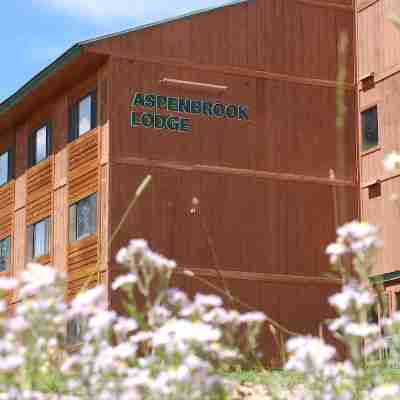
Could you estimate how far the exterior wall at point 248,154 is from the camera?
81.5 feet

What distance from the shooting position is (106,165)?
24.5 metres

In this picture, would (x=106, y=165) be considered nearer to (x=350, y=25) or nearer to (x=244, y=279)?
(x=244, y=279)

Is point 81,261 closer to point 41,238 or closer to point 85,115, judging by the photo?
point 41,238

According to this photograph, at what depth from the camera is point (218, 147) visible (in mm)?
25812

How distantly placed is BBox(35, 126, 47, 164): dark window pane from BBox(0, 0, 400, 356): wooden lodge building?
1.08 meters

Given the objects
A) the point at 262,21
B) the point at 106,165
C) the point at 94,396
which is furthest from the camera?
the point at 262,21

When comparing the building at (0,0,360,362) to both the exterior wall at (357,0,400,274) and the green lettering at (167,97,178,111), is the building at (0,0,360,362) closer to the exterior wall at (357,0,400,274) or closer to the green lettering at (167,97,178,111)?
the green lettering at (167,97,178,111)

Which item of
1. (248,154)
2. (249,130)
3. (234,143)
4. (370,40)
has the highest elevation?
(370,40)

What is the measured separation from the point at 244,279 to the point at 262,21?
6.53 meters

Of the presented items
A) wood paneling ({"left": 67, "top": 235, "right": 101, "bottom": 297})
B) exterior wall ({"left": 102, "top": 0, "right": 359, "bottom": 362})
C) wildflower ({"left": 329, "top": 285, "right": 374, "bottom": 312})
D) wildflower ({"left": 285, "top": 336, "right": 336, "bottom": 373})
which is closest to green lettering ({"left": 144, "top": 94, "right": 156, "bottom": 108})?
exterior wall ({"left": 102, "top": 0, "right": 359, "bottom": 362})

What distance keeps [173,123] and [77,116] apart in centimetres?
288

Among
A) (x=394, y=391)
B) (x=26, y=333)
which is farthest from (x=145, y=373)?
(x=394, y=391)

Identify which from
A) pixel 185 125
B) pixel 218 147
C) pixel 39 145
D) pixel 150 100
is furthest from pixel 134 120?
pixel 39 145

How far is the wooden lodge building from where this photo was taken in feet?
81.6
